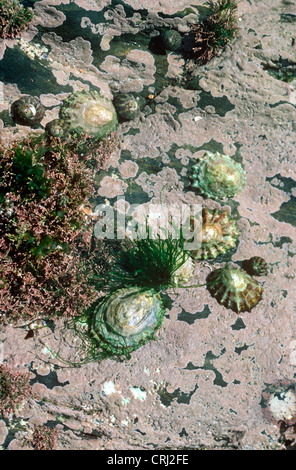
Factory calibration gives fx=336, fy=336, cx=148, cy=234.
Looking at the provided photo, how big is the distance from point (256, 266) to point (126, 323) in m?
2.11

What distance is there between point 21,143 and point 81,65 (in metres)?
1.70

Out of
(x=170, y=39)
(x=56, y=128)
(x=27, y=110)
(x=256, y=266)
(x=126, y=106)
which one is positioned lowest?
(x=256, y=266)

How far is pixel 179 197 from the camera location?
17.3 feet

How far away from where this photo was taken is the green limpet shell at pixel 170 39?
5211 mm

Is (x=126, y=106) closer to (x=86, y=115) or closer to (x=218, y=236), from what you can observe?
(x=86, y=115)

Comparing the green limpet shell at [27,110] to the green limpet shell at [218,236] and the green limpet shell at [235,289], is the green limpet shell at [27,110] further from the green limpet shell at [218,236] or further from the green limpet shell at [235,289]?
the green limpet shell at [235,289]

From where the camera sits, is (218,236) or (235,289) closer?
(235,289)

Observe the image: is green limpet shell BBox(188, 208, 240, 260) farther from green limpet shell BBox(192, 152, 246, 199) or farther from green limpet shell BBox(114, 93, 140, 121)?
green limpet shell BBox(114, 93, 140, 121)

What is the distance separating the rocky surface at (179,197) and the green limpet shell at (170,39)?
0.48ft

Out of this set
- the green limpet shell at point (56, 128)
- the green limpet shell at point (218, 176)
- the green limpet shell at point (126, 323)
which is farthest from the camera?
the green limpet shell at point (218, 176)

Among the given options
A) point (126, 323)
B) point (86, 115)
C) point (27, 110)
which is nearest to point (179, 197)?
point (86, 115)

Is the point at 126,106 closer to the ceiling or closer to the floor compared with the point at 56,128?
closer to the ceiling

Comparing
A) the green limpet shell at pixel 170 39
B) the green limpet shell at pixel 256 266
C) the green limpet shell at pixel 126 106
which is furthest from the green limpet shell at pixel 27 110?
the green limpet shell at pixel 256 266
